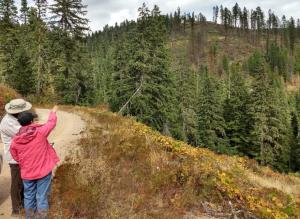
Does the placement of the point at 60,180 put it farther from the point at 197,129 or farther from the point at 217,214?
the point at 197,129

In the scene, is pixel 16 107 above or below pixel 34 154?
above

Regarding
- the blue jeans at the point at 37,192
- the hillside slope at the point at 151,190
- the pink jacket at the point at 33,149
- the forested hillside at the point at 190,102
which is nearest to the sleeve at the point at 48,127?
the pink jacket at the point at 33,149

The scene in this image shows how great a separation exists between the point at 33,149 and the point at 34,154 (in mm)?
77

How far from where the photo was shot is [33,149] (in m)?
5.93

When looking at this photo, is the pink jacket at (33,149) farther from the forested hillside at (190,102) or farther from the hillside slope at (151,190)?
the forested hillside at (190,102)

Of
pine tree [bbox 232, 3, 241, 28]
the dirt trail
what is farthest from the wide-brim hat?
pine tree [bbox 232, 3, 241, 28]

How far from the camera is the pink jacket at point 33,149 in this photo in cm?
591

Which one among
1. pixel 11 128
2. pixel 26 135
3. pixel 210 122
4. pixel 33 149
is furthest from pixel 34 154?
pixel 210 122

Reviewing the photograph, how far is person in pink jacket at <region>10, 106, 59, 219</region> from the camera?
591 cm

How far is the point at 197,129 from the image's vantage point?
160 ft

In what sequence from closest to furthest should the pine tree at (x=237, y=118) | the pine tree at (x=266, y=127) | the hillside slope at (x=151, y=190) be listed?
the hillside slope at (x=151, y=190)
the pine tree at (x=266, y=127)
the pine tree at (x=237, y=118)

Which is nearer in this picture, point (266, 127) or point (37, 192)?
point (37, 192)

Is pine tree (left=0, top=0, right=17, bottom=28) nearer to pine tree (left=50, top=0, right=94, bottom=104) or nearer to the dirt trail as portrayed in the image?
pine tree (left=50, top=0, right=94, bottom=104)

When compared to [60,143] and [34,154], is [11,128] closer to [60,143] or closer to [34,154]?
[34,154]
